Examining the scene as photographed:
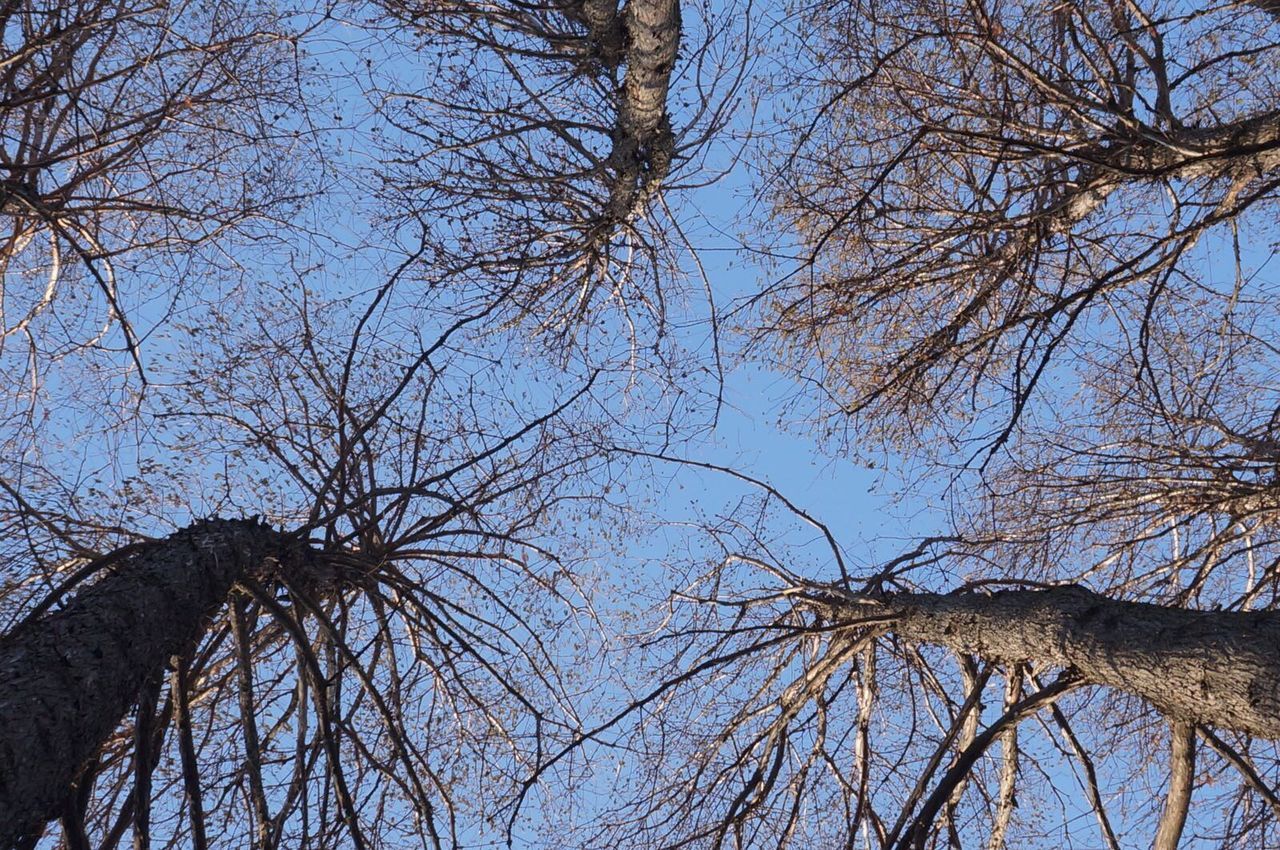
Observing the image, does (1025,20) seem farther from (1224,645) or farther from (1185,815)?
(1185,815)

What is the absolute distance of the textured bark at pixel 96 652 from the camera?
7.14 ft

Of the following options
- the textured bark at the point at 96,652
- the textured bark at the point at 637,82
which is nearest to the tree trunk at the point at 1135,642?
the textured bark at the point at 96,652

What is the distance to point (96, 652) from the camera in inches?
96.5

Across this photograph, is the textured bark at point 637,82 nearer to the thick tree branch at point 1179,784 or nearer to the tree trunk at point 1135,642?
the tree trunk at point 1135,642

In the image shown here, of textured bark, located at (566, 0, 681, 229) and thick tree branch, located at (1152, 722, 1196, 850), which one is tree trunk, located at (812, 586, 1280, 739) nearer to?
thick tree branch, located at (1152, 722, 1196, 850)

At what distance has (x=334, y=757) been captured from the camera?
2607 mm

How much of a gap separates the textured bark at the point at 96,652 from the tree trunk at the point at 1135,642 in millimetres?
2395

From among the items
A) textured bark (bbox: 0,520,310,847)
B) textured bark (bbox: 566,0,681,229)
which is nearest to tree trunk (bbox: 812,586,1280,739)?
textured bark (bbox: 0,520,310,847)

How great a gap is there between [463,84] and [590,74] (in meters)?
0.73

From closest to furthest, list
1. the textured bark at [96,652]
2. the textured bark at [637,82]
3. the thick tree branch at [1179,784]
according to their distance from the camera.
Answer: the textured bark at [96,652] → the thick tree branch at [1179,784] → the textured bark at [637,82]

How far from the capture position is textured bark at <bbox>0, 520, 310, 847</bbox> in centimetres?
218

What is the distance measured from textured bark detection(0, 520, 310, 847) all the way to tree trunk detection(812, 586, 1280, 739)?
2.40m

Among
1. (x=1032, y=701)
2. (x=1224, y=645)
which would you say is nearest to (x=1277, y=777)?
(x=1032, y=701)

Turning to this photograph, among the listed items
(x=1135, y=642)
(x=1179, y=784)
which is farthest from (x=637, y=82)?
(x=1179, y=784)
